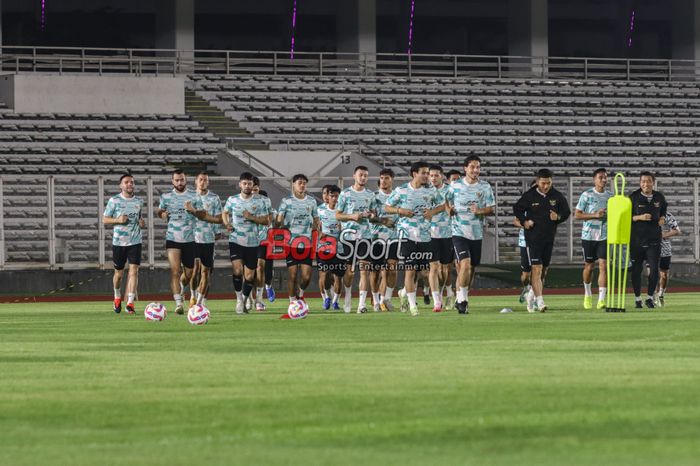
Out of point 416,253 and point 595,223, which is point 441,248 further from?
point 595,223

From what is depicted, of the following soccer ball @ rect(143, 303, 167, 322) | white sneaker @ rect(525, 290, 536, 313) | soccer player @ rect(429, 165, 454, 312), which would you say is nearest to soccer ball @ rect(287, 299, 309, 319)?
soccer ball @ rect(143, 303, 167, 322)

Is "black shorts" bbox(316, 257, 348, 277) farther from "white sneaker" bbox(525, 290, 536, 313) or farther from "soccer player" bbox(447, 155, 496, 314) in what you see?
"white sneaker" bbox(525, 290, 536, 313)

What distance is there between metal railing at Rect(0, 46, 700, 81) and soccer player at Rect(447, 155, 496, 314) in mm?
23586

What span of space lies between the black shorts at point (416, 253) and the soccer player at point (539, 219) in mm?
1436

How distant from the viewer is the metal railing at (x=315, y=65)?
1897 inches

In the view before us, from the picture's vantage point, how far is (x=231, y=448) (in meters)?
8.22

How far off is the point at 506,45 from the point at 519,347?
42.5 meters

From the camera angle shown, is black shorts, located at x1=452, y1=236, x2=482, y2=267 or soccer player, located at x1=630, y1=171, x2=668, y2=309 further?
soccer player, located at x1=630, y1=171, x2=668, y2=309

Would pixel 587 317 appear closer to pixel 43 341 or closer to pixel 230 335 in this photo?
pixel 230 335

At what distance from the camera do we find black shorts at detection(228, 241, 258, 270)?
2467 cm

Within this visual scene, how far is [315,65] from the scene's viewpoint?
52188 millimetres

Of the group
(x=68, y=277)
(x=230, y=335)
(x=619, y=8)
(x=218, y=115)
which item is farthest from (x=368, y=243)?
(x=619, y=8)

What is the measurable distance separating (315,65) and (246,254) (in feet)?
92.0

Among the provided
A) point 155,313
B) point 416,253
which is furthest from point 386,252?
point 155,313
